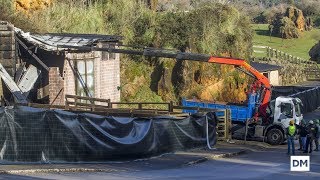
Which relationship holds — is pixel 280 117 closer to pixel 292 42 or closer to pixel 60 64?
pixel 60 64

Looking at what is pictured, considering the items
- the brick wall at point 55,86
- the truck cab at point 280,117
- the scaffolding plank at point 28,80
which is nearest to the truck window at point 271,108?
the truck cab at point 280,117

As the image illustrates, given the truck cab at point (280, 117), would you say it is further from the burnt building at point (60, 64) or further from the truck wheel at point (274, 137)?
the burnt building at point (60, 64)

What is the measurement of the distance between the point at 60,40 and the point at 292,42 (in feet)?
288

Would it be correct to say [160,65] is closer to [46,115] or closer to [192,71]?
[192,71]

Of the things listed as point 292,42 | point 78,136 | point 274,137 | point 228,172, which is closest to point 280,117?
point 274,137

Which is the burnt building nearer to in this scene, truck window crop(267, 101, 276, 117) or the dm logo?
truck window crop(267, 101, 276, 117)

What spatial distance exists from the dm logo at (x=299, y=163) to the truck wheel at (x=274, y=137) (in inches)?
268

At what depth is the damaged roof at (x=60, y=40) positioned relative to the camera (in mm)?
27531

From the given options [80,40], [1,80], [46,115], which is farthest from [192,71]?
[46,115]

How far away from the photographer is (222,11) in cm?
4241

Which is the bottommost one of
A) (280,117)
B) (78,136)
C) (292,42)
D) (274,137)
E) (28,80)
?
(274,137)

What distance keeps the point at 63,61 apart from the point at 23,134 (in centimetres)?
1045

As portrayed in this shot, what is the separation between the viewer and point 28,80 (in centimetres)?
2809

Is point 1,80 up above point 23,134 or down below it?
above
